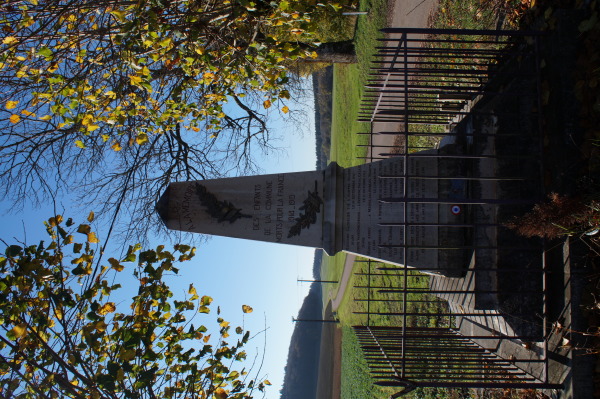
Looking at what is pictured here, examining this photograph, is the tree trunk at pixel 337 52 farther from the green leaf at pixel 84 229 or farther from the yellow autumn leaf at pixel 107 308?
the yellow autumn leaf at pixel 107 308

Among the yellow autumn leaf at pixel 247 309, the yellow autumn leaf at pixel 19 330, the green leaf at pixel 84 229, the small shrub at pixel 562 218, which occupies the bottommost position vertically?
the yellow autumn leaf at pixel 19 330

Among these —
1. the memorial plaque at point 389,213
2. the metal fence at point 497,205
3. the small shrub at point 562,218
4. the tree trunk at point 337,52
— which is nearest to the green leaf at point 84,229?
the memorial plaque at point 389,213

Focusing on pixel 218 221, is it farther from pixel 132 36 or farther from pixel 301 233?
pixel 132 36

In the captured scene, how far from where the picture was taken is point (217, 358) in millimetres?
5746

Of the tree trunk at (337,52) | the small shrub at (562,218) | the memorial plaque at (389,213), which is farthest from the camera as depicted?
the tree trunk at (337,52)

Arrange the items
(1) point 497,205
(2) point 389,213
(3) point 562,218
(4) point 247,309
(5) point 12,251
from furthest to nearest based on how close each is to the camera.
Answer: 1. (4) point 247,309
2. (2) point 389,213
3. (1) point 497,205
4. (5) point 12,251
5. (3) point 562,218

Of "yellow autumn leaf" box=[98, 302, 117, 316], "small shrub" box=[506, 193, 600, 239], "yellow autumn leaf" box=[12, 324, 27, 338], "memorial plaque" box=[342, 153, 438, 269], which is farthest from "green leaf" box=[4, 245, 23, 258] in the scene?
"small shrub" box=[506, 193, 600, 239]

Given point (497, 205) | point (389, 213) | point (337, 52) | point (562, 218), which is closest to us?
point (562, 218)

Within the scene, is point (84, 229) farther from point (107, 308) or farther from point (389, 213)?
point (389, 213)

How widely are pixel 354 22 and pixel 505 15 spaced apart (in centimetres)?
1446

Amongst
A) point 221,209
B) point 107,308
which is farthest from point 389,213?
point 107,308

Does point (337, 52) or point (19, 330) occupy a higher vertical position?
point (337, 52)

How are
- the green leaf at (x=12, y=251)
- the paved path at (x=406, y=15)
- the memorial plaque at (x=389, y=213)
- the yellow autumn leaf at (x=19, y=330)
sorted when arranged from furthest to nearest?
the paved path at (x=406, y=15) < the memorial plaque at (x=389, y=213) < the green leaf at (x=12, y=251) < the yellow autumn leaf at (x=19, y=330)

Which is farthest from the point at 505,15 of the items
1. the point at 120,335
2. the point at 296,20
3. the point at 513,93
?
the point at 120,335
